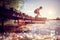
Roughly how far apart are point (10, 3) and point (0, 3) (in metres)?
0.12

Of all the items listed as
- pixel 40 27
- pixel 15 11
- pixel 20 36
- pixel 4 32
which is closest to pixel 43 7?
pixel 40 27

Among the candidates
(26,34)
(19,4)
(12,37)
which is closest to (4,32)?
(12,37)

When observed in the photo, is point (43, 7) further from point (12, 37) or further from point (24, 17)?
point (12, 37)

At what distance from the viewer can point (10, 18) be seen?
158 cm

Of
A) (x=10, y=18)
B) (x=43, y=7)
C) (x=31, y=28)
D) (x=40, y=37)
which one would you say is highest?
(x=43, y=7)

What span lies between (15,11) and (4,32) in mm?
290

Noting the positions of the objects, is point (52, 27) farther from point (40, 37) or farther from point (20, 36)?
point (20, 36)

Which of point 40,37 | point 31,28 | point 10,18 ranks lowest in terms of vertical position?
point 40,37

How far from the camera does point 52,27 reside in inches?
60.7

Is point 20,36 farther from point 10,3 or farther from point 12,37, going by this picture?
point 10,3

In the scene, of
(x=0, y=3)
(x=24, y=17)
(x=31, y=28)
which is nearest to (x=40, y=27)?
(x=31, y=28)

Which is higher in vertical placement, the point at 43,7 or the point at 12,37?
the point at 43,7

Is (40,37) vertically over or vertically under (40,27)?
under

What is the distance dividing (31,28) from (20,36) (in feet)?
0.55
